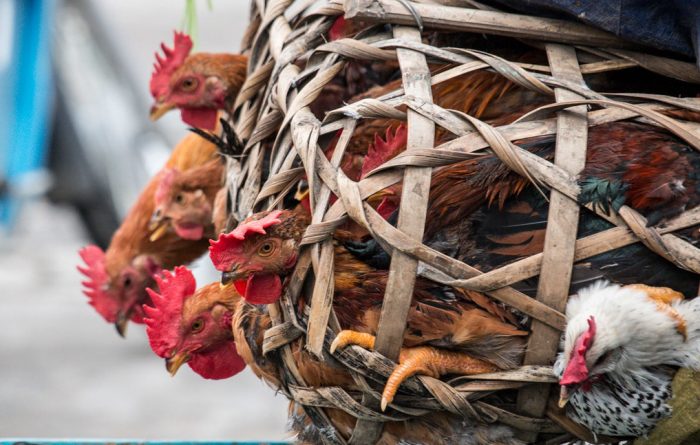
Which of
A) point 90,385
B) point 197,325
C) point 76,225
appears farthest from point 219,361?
point 76,225

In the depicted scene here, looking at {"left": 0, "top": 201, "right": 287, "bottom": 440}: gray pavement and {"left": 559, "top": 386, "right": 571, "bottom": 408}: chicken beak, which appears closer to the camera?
{"left": 559, "top": 386, "right": 571, "bottom": 408}: chicken beak

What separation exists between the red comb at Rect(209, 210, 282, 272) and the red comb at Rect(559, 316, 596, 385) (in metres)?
0.29

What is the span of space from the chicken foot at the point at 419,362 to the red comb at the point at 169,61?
2.02 ft

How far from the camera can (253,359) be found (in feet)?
3.19

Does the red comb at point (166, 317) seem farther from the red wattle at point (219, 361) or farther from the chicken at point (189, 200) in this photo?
the chicken at point (189, 200)

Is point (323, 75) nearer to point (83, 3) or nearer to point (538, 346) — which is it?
point (538, 346)

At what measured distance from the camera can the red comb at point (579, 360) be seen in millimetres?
779

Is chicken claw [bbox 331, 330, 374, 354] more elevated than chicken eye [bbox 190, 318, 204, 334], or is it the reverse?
chicken claw [bbox 331, 330, 374, 354]

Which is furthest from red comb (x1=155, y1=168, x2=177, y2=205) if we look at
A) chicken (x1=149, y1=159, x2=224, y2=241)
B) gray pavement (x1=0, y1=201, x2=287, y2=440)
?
gray pavement (x1=0, y1=201, x2=287, y2=440)

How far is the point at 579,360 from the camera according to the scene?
779mm

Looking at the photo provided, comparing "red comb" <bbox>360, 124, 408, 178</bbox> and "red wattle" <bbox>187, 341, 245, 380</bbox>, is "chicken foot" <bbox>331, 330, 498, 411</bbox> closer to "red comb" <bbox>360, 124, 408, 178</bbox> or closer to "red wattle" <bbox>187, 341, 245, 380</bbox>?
"red comb" <bbox>360, 124, 408, 178</bbox>

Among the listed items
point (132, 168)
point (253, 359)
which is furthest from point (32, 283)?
point (253, 359)

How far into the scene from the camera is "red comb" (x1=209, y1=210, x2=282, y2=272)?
894 mm

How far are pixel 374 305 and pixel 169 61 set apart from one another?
62cm
